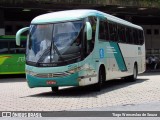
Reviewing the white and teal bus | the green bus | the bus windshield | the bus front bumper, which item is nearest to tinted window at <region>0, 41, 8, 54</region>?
the green bus

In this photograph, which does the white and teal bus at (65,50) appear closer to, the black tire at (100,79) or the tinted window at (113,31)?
the black tire at (100,79)

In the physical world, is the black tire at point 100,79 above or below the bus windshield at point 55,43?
below

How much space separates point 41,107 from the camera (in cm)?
1202

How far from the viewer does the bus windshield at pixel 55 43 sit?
1472cm

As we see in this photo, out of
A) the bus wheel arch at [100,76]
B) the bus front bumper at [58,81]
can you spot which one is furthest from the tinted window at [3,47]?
the bus front bumper at [58,81]

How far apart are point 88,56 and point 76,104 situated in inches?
122

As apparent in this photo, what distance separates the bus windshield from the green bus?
41.9 ft

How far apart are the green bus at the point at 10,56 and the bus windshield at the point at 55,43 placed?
12.8 metres

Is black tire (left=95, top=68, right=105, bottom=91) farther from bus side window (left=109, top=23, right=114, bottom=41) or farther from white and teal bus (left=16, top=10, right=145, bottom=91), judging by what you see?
bus side window (left=109, top=23, right=114, bottom=41)

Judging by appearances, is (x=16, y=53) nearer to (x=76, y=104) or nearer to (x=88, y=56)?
(x=88, y=56)

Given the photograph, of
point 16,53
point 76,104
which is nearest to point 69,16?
point 76,104

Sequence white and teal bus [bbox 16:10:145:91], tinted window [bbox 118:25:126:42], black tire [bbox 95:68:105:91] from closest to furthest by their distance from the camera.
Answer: white and teal bus [bbox 16:10:145:91] < black tire [bbox 95:68:105:91] < tinted window [bbox 118:25:126:42]

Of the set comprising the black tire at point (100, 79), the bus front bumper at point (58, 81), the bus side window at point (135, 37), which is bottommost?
the black tire at point (100, 79)

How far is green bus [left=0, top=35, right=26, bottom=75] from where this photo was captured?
27.7 metres
